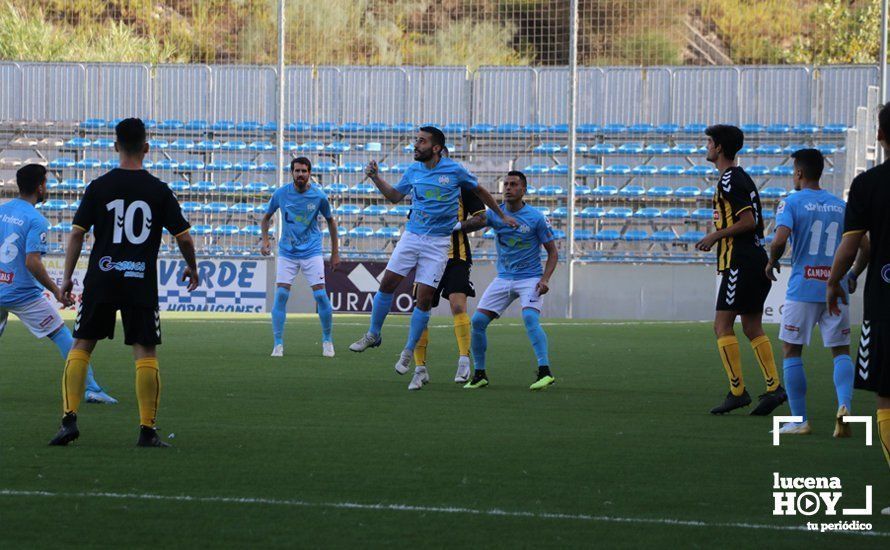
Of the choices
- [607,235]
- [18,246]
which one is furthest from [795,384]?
[607,235]

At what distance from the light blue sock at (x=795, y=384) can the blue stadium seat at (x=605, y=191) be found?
21.5 m

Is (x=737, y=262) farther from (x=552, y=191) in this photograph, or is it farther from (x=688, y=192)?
(x=688, y=192)

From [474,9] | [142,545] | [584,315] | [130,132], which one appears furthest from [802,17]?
[142,545]

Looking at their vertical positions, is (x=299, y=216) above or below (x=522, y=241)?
above

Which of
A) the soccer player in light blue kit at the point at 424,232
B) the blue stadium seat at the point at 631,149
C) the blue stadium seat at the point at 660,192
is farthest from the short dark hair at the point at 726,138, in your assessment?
the blue stadium seat at the point at 631,149

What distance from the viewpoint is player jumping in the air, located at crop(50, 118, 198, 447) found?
8164 millimetres

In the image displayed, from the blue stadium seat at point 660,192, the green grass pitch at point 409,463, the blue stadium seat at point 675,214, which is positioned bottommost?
the green grass pitch at point 409,463

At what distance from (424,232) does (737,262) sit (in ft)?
10.3

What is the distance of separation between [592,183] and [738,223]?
21780 millimetres

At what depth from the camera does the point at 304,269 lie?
16.7m

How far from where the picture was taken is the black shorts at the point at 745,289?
10297 millimetres

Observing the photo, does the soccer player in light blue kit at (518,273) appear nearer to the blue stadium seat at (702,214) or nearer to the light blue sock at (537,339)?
the light blue sock at (537,339)

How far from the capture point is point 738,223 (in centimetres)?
1025

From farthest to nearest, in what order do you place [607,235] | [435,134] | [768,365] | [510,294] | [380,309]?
[607,235]
[510,294]
[380,309]
[435,134]
[768,365]
